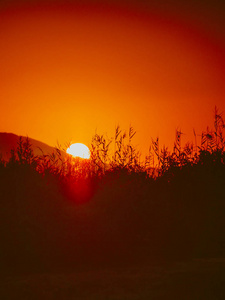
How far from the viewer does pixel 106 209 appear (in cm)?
809

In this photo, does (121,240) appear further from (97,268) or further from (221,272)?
(221,272)

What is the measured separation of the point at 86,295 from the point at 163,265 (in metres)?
1.96

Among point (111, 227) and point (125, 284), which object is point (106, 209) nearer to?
point (111, 227)

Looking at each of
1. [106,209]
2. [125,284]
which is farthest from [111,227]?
[125,284]

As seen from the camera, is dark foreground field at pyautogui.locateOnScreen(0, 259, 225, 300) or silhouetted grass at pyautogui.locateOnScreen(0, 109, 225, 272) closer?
dark foreground field at pyautogui.locateOnScreen(0, 259, 225, 300)

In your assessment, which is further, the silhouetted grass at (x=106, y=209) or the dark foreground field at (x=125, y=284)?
the silhouetted grass at (x=106, y=209)

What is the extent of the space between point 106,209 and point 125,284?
2.45m

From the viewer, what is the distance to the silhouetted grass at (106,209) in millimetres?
7254

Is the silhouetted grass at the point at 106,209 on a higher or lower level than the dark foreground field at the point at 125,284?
higher

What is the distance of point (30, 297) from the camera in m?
5.21

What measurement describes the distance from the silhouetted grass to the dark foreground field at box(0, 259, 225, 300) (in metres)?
0.70

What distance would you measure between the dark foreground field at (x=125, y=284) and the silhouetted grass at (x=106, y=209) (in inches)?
27.7

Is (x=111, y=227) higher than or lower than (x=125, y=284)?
higher

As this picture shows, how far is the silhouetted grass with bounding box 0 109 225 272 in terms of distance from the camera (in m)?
7.25
